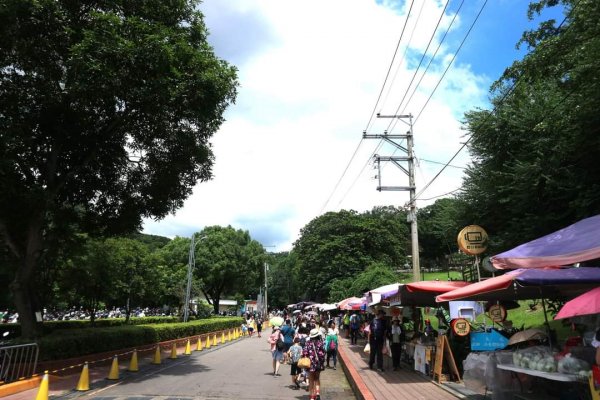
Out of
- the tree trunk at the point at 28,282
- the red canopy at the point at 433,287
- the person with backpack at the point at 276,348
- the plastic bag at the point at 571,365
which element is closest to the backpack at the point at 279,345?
the person with backpack at the point at 276,348

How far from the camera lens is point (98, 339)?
16844mm

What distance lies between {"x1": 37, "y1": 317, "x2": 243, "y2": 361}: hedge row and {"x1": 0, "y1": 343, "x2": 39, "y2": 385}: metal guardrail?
655mm

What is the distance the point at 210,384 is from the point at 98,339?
6.36 metres

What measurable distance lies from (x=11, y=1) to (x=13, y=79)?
3006 millimetres

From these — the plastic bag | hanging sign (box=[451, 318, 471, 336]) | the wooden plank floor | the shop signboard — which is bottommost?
the wooden plank floor

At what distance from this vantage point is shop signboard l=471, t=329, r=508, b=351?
9984 mm

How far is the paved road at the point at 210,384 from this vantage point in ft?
36.3

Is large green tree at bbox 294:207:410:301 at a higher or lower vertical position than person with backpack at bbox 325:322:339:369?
higher

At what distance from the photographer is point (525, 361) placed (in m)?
7.30

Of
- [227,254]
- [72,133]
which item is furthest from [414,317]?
[227,254]

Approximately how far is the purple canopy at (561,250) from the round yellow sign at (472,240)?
5501 millimetres

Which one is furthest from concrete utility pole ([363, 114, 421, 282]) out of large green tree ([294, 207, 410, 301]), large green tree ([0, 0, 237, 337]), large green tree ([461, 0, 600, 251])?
large green tree ([294, 207, 410, 301])

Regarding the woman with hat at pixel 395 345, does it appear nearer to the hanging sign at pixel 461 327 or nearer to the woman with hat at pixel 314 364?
the hanging sign at pixel 461 327

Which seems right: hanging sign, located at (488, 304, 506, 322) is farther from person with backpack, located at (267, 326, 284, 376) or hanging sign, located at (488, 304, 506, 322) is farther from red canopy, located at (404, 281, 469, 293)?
person with backpack, located at (267, 326, 284, 376)
